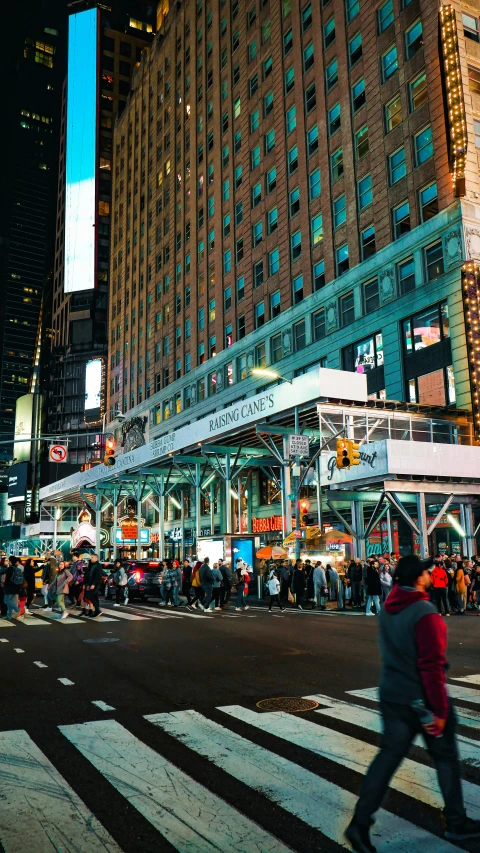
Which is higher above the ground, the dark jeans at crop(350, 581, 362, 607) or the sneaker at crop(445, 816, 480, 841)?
the sneaker at crop(445, 816, 480, 841)

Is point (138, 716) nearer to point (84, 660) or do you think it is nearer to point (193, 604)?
point (84, 660)

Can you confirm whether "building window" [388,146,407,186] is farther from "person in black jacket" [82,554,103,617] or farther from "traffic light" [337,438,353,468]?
"person in black jacket" [82,554,103,617]

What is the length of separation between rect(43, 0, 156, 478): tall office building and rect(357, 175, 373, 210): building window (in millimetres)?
70384

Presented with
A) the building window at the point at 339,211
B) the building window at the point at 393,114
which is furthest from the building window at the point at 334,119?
the building window at the point at 339,211

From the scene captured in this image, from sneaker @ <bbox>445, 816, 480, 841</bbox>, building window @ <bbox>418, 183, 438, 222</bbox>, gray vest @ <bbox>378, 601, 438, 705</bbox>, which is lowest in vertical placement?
sneaker @ <bbox>445, 816, 480, 841</bbox>

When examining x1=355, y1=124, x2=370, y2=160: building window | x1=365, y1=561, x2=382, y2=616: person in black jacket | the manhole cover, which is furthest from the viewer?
x1=355, y1=124, x2=370, y2=160: building window

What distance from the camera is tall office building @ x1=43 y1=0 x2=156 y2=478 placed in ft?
342

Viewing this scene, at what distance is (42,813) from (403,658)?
9.00 feet

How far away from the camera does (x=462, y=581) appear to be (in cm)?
2127

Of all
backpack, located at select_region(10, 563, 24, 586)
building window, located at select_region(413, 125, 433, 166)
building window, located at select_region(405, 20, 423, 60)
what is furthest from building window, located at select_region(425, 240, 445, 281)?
backpack, located at select_region(10, 563, 24, 586)

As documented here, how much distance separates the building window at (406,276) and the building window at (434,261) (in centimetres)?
96

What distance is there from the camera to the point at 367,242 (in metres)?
37.1

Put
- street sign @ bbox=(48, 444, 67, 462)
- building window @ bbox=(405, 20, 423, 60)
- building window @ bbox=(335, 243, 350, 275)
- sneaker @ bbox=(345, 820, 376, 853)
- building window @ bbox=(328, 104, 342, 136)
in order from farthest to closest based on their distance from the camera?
1. building window @ bbox=(328, 104, 342, 136)
2. building window @ bbox=(335, 243, 350, 275)
3. building window @ bbox=(405, 20, 423, 60)
4. street sign @ bbox=(48, 444, 67, 462)
5. sneaker @ bbox=(345, 820, 376, 853)

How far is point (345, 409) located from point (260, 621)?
41.7 feet
